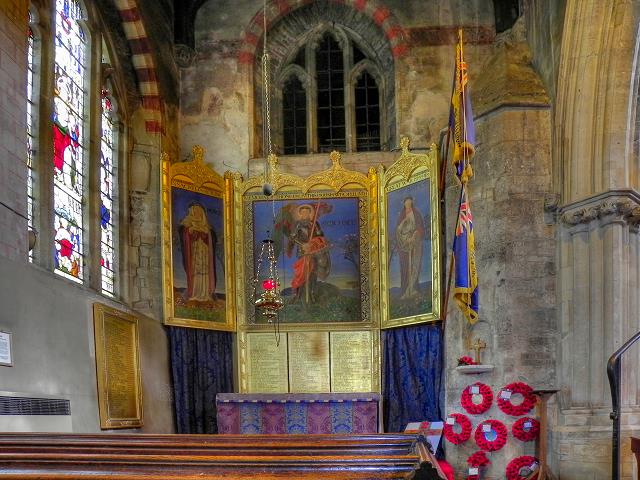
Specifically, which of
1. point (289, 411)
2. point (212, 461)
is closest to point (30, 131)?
point (289, 411)

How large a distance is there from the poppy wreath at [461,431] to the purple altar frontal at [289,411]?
115 cm

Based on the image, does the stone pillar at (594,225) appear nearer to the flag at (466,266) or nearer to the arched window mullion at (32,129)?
the flag at (466,266)

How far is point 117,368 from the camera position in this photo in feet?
36.2

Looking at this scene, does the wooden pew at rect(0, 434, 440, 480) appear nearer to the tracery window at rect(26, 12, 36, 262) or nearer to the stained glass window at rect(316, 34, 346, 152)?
the tracery window at rect(26, 12, 36, 262)

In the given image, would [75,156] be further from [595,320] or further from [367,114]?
[595,320]

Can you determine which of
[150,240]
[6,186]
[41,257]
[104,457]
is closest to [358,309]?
[150,240]

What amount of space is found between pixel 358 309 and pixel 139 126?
4392 millimetres

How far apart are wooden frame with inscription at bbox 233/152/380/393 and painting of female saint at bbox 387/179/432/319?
34cm

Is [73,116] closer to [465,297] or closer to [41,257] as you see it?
[41,257]

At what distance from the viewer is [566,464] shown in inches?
398

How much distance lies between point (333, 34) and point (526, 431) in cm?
829

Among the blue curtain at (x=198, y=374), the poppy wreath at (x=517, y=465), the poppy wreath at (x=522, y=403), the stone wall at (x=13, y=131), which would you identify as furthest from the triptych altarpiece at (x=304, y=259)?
the stone wall at (x=13, y=131)

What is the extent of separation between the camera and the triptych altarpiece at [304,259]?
13297 millimetres

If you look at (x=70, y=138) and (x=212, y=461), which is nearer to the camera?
(x=212, y=461)
